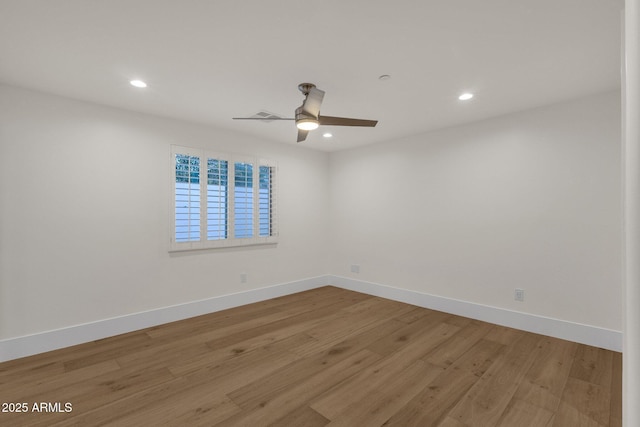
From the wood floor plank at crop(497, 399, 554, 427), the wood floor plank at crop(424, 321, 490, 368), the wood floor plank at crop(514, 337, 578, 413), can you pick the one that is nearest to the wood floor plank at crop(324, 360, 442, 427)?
the wood floor plank at crop(424, 321, 490, 368)

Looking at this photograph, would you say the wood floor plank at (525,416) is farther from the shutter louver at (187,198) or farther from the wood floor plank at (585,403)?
the shutter louver at (187,198)

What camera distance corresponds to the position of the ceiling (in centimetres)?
176

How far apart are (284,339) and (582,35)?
137 inches

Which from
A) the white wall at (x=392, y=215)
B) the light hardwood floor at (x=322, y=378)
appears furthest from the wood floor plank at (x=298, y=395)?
the white wall at (x=392, y=215)

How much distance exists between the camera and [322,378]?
7.74ft

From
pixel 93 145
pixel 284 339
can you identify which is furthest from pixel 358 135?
pixel 93 145

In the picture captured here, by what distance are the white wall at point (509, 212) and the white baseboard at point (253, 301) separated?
0.09m

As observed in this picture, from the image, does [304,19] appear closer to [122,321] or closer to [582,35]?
[582,35]

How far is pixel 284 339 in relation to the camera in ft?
10.1

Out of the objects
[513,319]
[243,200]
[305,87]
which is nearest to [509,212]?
[513,319]

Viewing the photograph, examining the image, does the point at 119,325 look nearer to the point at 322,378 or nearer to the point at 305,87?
the point at 322,378

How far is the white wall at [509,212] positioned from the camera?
2906mm

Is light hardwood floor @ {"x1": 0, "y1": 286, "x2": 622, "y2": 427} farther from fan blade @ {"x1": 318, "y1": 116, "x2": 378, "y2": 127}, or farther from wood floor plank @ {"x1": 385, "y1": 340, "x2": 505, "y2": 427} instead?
fan blade @ {"x1": 318, "y1": 116, "x2": 378, "y2": 127}

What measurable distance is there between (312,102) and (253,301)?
304cm
